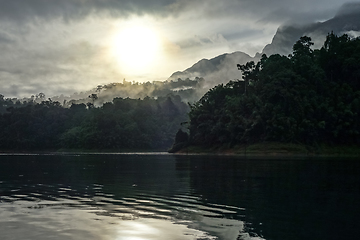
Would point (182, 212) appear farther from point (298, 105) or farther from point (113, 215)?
point (298, 105)

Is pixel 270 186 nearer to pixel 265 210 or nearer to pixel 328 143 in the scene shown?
pixel 265 210

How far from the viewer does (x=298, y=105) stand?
10675 centimetres

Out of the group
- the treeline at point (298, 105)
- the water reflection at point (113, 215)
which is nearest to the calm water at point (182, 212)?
the water reflection at point (113, 215)

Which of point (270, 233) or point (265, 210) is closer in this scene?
point (270, 233)

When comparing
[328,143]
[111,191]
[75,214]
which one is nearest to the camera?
[75,214]

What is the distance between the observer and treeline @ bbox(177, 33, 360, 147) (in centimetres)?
10662

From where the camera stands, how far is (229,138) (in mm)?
Answer: 119938

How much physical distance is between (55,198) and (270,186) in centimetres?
1388

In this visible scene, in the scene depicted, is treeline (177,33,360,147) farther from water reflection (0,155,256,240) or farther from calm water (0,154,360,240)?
water reflection (0,155,256,240)

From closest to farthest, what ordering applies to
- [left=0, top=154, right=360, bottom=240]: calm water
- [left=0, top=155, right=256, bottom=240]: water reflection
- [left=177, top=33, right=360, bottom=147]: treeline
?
[left=0, top=155, right=256, bottom=240]: water reflection → [left=0, top=154, right=360, bottom=240]: calm water → [left=177, top=33, right=360, bottom=147]: treeline

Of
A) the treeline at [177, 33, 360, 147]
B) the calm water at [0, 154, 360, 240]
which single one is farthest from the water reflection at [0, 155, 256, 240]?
the treeline at [177, 33, 360, 147]

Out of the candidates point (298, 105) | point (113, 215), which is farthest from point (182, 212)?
point (298, 105)

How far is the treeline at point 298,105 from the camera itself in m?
107

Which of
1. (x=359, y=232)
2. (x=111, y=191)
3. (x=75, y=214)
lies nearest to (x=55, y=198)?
(x=111, y=191)
